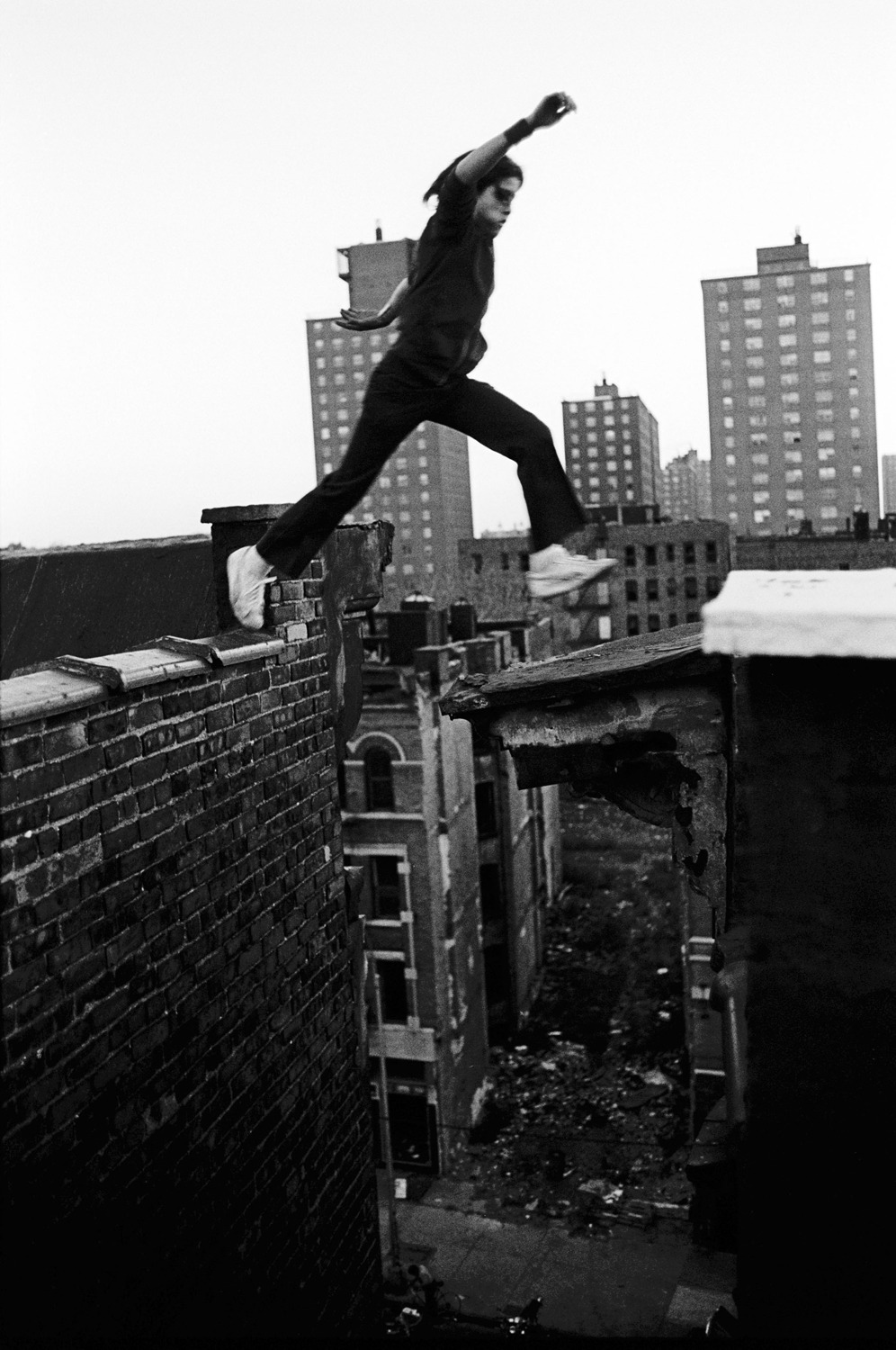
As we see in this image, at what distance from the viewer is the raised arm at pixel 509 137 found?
2594 mm

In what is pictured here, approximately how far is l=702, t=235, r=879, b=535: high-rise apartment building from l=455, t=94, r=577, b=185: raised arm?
9543cm

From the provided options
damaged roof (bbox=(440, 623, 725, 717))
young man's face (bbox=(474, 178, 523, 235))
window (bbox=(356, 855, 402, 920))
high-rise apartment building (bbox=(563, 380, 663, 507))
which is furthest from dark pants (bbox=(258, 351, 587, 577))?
high-rise apartment building (bbox=(563, 380, 663, 507))

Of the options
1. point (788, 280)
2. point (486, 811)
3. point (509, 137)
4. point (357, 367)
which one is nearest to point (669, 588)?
point (486, 811)

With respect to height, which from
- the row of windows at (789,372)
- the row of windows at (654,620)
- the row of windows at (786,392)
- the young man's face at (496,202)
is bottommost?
the row of windows at (654,620)

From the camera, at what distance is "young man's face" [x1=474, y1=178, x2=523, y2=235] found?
2.94m

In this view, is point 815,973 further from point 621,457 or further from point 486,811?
point 621,457

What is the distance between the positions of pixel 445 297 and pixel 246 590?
3.53 feet

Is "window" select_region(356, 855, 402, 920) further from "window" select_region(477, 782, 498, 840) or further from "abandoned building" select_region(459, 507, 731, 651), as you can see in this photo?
"abandoned building" select_region(459, 507, 731, 651)

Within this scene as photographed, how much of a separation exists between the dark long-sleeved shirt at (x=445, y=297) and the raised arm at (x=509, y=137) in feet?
0.55

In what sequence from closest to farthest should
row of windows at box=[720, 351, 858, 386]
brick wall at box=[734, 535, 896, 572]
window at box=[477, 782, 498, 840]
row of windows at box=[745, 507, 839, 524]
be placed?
window at box=[477, 782, 498, 840], brick wall at box=[734, 535, 896, 572], row of windows at box=[745, 507, 839, 524], row of windows at box=[720, 351, 858, 386]

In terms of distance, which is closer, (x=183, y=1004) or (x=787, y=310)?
(x=183, y=1004)

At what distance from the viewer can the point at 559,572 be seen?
3.04 metres

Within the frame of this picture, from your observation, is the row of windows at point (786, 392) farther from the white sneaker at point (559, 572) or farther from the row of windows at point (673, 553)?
the white sneaker at point (559, 572)

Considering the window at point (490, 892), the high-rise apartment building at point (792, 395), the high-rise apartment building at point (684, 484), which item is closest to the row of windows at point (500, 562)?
the window at point (490, 892)
